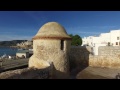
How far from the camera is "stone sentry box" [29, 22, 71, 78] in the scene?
12.7 meters

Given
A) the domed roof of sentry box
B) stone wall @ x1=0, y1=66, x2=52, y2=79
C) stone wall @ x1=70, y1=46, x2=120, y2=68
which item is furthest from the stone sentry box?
stone wall @ x1=70, y1=46, x2=120, y2=68

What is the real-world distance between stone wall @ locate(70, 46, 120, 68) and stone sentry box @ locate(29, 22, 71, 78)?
5.51m

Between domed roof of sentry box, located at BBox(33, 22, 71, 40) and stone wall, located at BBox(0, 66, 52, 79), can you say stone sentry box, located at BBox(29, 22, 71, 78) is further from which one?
stone wall, located at BBox(0, 66, 52, 79)

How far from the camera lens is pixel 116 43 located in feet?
102

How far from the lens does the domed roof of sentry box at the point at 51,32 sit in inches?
505

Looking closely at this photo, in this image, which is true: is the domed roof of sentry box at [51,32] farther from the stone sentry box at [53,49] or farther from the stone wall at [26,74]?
the stone wall at [26,74]

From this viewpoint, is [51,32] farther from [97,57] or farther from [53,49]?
[97,57]

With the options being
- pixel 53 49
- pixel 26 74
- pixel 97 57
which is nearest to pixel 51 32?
pixel 53 49

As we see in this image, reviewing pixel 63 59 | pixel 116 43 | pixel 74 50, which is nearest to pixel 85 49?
pixel 74 50

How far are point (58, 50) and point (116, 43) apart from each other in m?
21.4

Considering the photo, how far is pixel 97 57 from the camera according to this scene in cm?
1820
